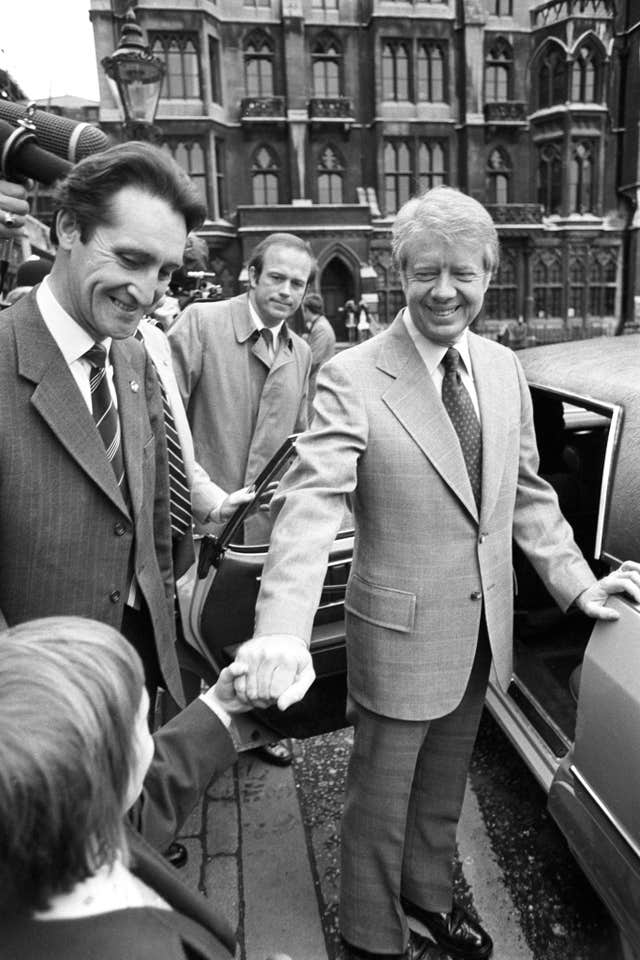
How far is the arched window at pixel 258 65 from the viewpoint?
26.2m

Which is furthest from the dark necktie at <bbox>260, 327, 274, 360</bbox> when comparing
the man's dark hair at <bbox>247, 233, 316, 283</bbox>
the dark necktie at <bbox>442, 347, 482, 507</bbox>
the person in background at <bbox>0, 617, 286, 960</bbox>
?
the person in background at <bbox>0, 617, 286, 960</bbox>

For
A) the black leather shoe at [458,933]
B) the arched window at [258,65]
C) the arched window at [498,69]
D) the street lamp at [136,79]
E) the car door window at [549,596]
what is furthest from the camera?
the arched window at [498,69]

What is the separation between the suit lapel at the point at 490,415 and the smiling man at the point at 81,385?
2.94 feet

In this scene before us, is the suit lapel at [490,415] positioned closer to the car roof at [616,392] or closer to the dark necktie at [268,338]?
the car roof at [616,392]

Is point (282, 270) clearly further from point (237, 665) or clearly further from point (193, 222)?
point (237, 665)

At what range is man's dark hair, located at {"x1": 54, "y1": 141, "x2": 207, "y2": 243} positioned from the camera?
159cm

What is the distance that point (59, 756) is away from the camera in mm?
805

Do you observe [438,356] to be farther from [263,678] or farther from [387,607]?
[263,678]

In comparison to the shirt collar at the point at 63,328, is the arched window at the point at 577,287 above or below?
above

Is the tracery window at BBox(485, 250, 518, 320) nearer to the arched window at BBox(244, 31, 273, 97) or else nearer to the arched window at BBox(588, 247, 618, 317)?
the arched window at BBox(588, 247, 618, 317)

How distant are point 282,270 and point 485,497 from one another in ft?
6.63

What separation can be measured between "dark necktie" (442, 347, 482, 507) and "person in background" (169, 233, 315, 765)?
174 centimetres

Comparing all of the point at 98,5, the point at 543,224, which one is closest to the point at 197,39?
the point at 98,5

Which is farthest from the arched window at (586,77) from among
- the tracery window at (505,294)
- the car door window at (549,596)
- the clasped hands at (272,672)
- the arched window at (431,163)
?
the clasped hands at (272,672)
